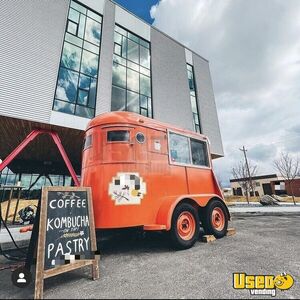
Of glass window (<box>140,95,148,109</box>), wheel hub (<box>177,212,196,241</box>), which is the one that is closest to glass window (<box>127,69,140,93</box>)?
glass window (<box>140,95,148,109</box>)

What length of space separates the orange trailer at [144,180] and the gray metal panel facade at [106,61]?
29.0ft

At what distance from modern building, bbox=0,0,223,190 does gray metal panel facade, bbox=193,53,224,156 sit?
5.0 inches

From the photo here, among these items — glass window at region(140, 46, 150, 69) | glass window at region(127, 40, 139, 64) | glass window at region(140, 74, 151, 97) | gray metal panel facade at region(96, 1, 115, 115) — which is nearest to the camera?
gray metal panel facade at region(96, 1, 115, 115)

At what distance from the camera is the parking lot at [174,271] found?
2693 mm

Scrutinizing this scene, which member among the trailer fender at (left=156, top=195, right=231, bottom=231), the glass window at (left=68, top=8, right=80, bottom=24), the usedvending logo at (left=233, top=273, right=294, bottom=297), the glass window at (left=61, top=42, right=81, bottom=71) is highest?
the glass window at (left=68, top=8, right=80, bottom=24)

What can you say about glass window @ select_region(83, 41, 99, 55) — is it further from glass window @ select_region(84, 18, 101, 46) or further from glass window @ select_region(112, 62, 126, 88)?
glass window @ select_region(112, 62, 126, 88)

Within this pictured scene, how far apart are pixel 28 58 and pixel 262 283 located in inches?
550

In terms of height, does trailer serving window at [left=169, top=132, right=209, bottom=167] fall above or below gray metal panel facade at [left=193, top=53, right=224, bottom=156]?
below

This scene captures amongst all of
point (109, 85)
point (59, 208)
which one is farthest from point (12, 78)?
point (59, 208)

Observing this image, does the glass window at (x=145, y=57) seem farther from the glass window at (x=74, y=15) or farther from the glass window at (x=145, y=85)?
the glass window at (x=74, y=15)

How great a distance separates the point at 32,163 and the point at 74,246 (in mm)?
18761

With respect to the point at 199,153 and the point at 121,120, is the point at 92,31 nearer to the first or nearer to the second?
the point at 121,120

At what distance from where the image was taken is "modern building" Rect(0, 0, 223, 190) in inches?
435

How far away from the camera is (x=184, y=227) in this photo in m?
4.91
